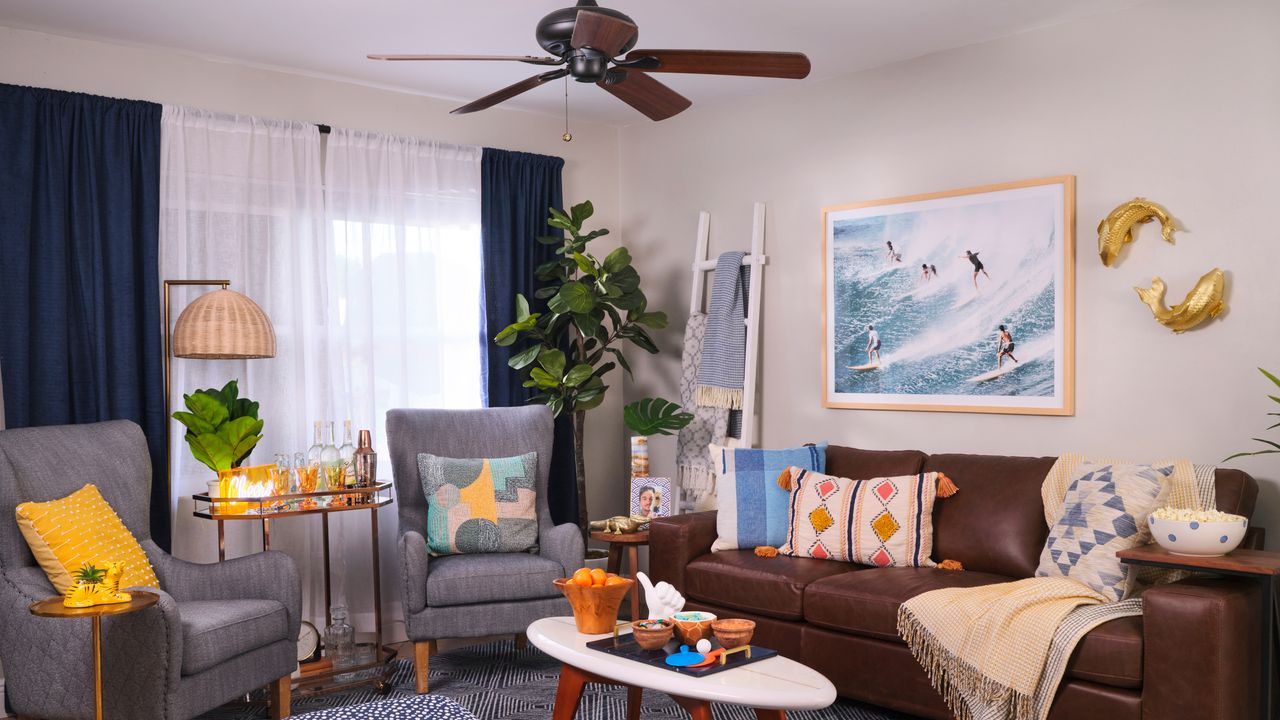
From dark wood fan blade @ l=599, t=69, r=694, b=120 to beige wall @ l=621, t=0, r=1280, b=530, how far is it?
1497 mm

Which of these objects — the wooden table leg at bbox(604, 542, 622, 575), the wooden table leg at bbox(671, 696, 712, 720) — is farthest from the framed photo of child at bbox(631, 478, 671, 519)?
the wooden table leg at bbox(671, 696, 712, 720)

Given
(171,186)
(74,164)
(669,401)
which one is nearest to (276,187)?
(171,186)

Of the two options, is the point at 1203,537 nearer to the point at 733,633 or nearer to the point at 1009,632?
the point at 1009,632

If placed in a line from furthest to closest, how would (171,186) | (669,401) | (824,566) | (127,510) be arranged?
(669,401) < (171,186) < (824,566) < (127,510)

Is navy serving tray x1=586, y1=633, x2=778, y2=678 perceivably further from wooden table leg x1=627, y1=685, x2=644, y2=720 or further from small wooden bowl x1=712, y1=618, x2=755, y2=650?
wooden table leg x1=627, y1=685, x2=644, y2=720

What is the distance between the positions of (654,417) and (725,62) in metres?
2.38

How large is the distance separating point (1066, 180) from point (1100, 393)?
2.68 feet

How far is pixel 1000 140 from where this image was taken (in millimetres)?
4070

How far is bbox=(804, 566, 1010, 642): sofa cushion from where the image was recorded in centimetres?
339

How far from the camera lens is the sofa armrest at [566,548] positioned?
4.17m

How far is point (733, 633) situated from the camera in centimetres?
274

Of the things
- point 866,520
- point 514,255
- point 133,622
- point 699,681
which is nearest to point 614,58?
point 699,681

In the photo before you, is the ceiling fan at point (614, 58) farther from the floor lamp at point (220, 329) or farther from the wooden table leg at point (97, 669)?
the wooden table leg at point (97, 669)

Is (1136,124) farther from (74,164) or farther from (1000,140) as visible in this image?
(74,164)
